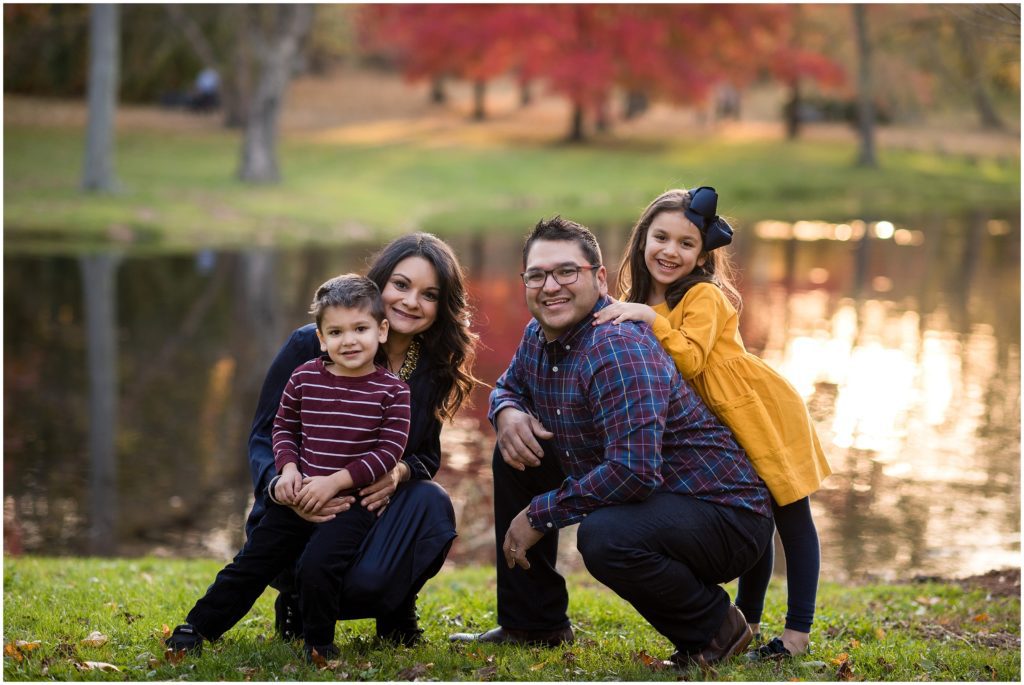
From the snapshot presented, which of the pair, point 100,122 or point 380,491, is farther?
point 100,122

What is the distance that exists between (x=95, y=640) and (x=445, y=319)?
68.3 inches

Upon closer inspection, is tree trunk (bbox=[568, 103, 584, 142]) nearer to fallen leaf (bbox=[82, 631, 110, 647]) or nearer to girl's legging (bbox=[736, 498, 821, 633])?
girl's legging (bbox=[736, 498, 821, 633])

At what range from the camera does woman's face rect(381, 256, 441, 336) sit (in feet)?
14.4

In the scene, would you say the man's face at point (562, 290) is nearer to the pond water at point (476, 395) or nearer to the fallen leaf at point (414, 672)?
the fallen leaf at point (414, 672)

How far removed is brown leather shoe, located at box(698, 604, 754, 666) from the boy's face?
1.52m

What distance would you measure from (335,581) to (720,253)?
1.83 meters

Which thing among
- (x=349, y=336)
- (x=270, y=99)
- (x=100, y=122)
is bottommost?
(x=349, y=336)

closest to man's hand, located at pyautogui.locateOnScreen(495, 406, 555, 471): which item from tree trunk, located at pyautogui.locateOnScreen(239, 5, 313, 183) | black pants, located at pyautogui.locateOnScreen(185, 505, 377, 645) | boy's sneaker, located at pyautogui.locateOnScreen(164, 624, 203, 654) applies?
black pants, located at pyautogui.locateOnScreen(185, 505, 377, 645)

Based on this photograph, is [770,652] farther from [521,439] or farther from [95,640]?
[95,640]

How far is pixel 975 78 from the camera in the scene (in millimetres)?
23750

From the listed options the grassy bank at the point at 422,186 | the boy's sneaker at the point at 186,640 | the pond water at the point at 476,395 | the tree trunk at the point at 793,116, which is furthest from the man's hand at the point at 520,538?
the tree trunk at the point at 793,116

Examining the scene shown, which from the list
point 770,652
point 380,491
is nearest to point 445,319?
point 380,491

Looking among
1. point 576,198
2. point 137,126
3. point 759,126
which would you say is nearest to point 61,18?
A: point 137,126

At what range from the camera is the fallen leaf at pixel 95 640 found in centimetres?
435
